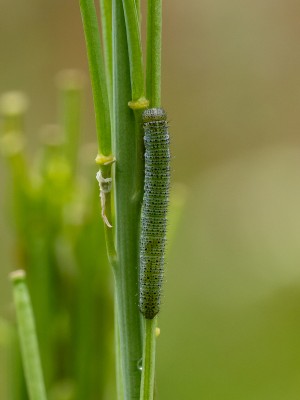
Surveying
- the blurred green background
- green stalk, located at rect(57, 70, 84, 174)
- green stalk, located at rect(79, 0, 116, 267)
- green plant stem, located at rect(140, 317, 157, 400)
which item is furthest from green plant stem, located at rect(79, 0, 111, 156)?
the blurred green background

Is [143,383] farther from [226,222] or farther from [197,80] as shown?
[197,80]

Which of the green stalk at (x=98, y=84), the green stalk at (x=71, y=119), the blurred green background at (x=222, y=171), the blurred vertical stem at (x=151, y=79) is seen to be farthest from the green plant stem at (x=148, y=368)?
the blurred green background at (x=222, y=171)

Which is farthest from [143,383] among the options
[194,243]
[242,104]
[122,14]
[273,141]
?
[273,141]

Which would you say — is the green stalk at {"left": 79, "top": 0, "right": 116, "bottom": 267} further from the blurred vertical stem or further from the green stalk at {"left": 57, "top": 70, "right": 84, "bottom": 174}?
the green stalk at {"left": 57, "top": 70, "right": 84, "bottom": 174}

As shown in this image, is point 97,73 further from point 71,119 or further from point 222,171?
point 222,171

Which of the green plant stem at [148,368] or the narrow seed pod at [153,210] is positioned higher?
the narrow seed pod at [153,210]

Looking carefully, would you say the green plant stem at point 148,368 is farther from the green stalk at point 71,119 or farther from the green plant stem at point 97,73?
the green stalk at point 71,119
